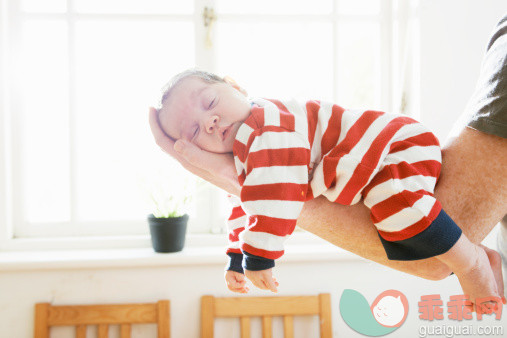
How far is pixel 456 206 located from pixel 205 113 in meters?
0.57

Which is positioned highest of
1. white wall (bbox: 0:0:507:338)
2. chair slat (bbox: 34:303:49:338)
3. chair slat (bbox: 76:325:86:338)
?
white wall (bbox: 0:0:507:338)

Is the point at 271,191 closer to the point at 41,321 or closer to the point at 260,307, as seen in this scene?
the point at 260,307

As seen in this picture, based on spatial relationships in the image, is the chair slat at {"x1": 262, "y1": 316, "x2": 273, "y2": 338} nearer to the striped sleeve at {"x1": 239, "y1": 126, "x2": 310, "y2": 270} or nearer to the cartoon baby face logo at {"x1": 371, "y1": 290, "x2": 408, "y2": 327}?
the cartoon baby face logo at {"x1": 371, "y1": 290, "x2": 408, "y2": 327}

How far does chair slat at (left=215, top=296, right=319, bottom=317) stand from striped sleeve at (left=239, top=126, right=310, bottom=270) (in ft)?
3.61

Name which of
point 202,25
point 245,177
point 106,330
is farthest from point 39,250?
point 245,177

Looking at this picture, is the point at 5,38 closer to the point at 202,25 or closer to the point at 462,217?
the point at 202,25

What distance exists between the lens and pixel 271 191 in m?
0.82

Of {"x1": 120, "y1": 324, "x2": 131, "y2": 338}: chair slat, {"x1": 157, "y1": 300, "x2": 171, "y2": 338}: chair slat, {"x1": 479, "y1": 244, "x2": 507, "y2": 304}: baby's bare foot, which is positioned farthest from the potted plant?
{"x1": 479, "y1": 244, "x2": 507, "y2": 304}: baby's bare foot

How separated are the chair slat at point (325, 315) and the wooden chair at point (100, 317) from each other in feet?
2.25

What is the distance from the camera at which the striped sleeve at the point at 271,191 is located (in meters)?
0.82

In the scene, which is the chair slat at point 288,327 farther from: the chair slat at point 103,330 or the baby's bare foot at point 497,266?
the baby's bare foot at point 497,266

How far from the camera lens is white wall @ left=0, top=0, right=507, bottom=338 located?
6.17 feet

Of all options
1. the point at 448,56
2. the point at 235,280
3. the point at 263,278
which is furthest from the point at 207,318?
the point at 448,56

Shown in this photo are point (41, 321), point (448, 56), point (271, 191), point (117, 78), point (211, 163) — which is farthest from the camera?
point (117, 78)
